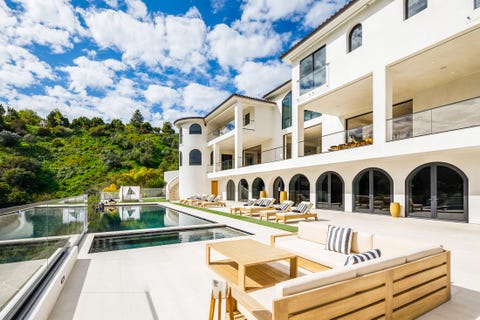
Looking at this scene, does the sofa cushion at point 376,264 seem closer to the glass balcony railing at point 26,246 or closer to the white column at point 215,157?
the glass balcony railing at point 26,246

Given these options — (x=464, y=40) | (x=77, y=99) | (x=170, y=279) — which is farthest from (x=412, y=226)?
(x=77, y=99)

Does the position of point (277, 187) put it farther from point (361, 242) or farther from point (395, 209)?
point (361, 242)

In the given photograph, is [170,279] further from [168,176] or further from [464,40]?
[168,176]

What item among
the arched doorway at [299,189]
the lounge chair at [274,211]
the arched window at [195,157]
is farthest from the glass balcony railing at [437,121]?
the arched window at [195,157]

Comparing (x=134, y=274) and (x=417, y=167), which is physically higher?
(x=417, y=167)

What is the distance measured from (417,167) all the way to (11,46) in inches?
1325

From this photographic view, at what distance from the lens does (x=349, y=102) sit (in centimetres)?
1412

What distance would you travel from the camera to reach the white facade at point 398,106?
28.9ft

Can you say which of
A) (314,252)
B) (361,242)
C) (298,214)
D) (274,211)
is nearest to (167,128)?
(274,211)

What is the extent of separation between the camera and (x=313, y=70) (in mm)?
14016

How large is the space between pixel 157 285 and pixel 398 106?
14.7 m

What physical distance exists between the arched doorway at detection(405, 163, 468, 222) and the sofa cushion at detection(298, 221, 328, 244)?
312 inches

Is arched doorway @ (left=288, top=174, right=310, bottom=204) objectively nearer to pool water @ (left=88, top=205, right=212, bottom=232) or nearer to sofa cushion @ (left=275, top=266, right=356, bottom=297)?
pool water @ (left=88, top=205, right=212, bottom=232)

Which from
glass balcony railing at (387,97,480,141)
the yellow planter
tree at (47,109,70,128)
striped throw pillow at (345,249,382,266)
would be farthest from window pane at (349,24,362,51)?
tree at (47,109,70,128)
